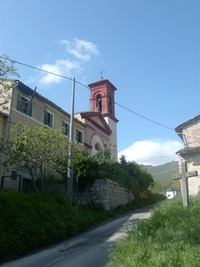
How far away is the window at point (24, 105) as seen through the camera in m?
19.8

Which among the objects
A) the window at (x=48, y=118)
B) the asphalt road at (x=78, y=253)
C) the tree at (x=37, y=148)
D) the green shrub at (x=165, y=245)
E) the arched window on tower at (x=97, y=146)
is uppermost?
the window at (x=48, y=118)

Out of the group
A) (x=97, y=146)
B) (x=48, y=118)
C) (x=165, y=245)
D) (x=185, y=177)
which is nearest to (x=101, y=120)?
(x=97, y=146)

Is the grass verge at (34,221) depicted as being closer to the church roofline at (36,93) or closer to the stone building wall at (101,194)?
the stone building wall at (101,194)

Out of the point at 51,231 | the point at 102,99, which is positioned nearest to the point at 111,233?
the point at 51,231

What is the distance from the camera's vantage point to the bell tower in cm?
3400

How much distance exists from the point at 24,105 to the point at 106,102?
15.4m

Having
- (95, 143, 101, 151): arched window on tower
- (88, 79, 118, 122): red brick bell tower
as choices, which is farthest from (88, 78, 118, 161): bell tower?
(95, 143, 101, 151): arched window on tower

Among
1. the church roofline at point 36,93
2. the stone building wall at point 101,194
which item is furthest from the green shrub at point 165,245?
the church roofline at point 36,93

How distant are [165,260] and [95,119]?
83.0 feet

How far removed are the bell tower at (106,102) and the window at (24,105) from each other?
44.9 ft

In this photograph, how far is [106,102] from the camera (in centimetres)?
3456

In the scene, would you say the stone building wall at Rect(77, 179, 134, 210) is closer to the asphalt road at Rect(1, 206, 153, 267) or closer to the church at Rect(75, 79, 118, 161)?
the asphalt road at Rect(1, 206, 153, 267)

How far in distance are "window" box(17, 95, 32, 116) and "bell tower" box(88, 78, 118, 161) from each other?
44.9ft

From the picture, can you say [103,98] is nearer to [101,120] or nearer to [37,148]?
[101,120]
